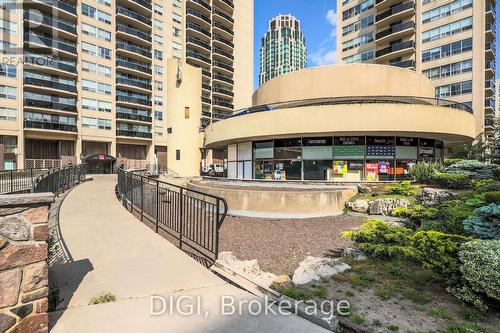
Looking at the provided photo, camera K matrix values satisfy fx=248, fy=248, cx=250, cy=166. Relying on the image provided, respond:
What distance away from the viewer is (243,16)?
66.2 meters

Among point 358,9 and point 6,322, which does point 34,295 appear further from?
point 358,9

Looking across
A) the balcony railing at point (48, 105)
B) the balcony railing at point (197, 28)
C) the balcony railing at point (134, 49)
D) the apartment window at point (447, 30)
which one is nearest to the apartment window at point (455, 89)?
the apartment window at point (447, 30)

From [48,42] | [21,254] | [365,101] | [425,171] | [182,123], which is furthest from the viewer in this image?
[48,42]

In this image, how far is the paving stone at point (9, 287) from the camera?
2.42 m

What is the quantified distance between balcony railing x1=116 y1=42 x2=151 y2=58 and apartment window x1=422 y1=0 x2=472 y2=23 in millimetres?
49730

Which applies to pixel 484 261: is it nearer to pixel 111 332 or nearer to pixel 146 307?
pixel 146 307

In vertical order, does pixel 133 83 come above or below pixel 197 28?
below

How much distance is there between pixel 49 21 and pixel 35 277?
5357 cm

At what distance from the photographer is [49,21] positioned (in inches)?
1566

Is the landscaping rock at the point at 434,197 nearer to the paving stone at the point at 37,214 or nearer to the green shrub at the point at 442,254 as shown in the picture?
the green shrub at the point at 442,254

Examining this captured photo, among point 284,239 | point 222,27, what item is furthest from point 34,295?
point 222,27

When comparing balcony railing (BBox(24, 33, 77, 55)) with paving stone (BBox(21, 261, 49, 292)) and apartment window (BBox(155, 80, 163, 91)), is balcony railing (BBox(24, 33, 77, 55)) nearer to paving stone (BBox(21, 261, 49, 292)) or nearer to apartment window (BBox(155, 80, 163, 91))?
apartment window (BBox(155, 80, 163, 91))

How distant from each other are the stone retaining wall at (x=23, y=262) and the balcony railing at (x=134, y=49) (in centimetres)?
5326


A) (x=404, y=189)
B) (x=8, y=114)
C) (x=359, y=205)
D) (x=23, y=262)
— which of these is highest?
(x=8, y=114)
